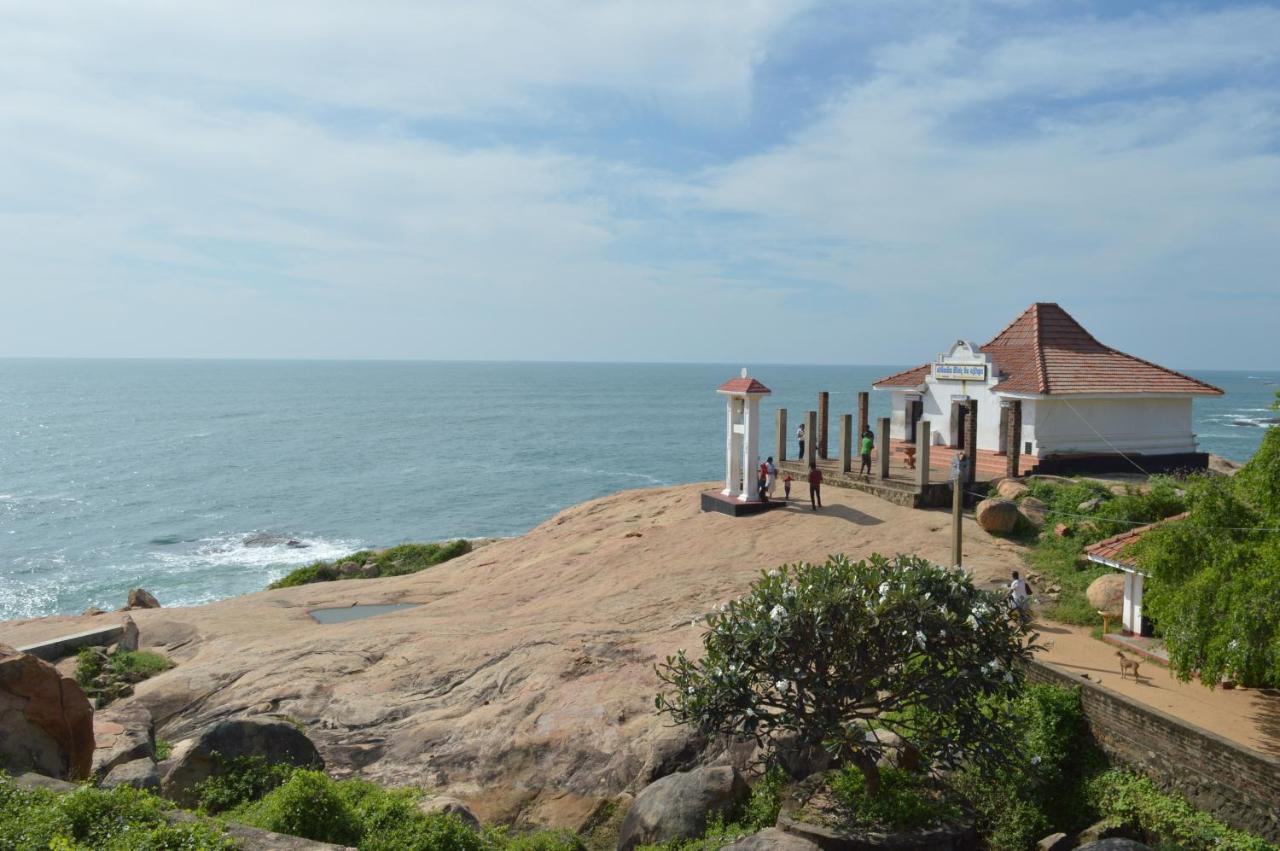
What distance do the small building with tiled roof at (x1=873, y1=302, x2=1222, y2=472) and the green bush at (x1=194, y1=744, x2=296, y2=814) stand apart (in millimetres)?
22467

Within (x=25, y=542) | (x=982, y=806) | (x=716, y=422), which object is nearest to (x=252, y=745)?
(x=982, y=806)

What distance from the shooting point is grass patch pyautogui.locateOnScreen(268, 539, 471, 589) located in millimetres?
36375

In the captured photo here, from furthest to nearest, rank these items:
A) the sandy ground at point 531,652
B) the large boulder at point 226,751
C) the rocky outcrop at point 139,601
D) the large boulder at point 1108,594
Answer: the rocky outcrop at point 139,601 → the large boulder at point 1108,594 → the sandy ground at point 531,652 → the large boulder at point 226,751

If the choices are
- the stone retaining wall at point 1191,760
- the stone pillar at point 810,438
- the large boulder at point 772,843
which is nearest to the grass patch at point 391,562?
the stone pillar at point 810,438

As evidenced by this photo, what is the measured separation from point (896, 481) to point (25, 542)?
48.9m

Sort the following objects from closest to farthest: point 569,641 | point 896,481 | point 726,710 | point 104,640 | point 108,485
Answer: point 726,710 → point 569,641 → point 104,640 → point 896,481 → point 108,485

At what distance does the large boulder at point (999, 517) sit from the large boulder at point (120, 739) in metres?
19.8

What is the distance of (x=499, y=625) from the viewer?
73.8 feet

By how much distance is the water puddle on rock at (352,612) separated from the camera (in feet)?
90.9

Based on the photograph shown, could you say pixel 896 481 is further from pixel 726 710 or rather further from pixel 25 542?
pixel 25 542

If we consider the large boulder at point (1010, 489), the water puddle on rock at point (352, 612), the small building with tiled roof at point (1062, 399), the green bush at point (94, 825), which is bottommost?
the water puddle on rock at point (352, 612)

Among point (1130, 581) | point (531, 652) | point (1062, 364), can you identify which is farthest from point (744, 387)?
point (1130, 581)

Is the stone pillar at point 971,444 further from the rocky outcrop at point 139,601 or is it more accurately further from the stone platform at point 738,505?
the rocky outcrop at point 139,601

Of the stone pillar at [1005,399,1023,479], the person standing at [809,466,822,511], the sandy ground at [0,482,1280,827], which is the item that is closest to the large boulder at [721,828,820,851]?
the sandy ground at [0,482,1280,827]
